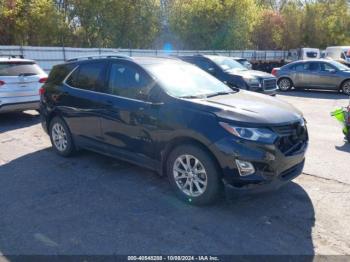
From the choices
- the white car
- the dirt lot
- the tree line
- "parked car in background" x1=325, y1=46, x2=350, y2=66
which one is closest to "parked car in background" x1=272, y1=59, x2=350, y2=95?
the tree line

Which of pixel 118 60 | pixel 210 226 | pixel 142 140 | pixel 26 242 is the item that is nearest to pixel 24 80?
pixel 118 60

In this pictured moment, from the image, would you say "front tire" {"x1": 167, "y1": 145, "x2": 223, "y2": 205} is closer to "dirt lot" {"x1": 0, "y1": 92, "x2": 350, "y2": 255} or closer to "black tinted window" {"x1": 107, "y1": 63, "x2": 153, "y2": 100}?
"dirt lot" {"x1": 0, "y1": 92, "x2": 350, "y2": 255}

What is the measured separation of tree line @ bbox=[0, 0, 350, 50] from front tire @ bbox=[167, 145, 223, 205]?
47.1 feet

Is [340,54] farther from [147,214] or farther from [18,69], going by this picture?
[147,214]

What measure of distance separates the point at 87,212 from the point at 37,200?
77 centimetres

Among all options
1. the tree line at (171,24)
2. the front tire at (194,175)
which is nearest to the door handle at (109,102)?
the front tire at (194,175)

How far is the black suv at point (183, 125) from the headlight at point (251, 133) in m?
0.01

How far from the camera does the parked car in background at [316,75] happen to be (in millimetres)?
14750

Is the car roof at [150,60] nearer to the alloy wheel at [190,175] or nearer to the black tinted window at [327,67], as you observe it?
the alloy wheel at [190,175]

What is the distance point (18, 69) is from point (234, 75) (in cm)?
656

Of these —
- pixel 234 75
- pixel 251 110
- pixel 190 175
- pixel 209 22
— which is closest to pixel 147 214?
pixel 190 175

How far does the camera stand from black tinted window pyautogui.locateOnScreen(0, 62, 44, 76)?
8156 mm

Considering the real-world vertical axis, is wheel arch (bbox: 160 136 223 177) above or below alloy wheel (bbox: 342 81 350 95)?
above

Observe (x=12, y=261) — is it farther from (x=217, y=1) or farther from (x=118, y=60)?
(x=217, y=1)
